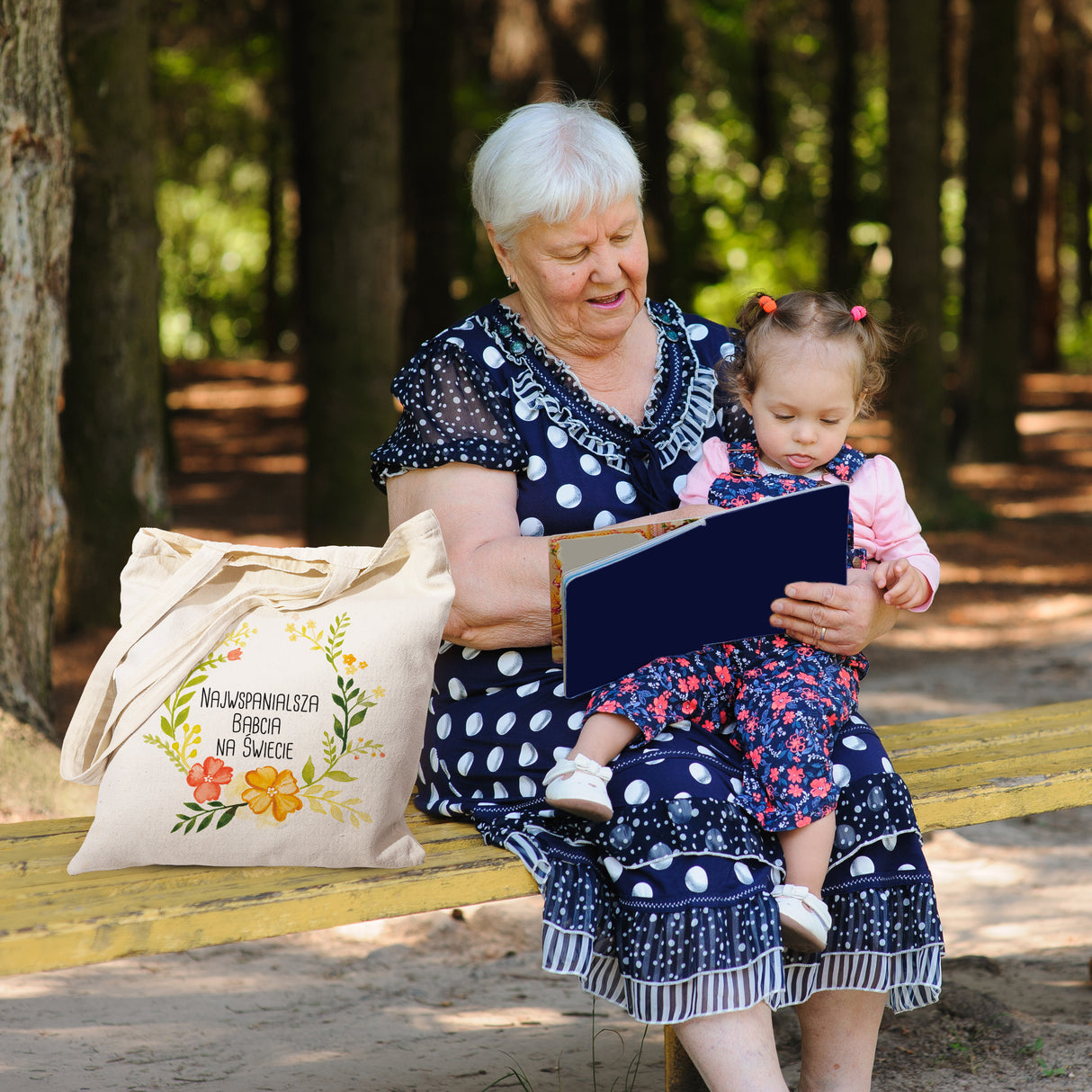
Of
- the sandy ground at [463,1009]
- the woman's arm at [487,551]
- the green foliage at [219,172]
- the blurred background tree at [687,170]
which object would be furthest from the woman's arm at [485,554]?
the green foliage at [219,172]

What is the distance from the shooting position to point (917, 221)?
33.5ft

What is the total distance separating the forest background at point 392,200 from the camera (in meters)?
4.16

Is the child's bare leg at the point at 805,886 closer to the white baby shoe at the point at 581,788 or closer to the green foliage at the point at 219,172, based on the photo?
the white baby shoe at the point at 581,788

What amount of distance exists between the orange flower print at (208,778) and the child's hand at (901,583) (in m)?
1.28

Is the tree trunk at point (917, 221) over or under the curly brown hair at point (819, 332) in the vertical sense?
over

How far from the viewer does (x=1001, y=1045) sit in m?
3.14

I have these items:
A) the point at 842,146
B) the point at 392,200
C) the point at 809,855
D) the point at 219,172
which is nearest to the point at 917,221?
the point at 392,200

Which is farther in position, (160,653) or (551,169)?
(551,169)

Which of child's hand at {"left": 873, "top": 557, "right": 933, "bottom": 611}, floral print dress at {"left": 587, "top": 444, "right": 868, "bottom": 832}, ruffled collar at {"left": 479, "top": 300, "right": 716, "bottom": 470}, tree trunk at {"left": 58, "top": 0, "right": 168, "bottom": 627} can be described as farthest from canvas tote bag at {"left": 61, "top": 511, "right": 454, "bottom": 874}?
tree trunk at {"left": 58, "top": 0, "right": 168, "bottom": 627}

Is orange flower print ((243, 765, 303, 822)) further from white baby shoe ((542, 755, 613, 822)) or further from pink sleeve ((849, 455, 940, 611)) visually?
pink sleeve ((849, 455, 940, 611))

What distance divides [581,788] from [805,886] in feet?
1.44

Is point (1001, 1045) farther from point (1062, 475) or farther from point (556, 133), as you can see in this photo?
point (1062, 475)

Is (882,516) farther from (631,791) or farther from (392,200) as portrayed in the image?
(392,200)

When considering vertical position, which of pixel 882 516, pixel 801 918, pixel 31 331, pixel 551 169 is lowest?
pixel 801 918
